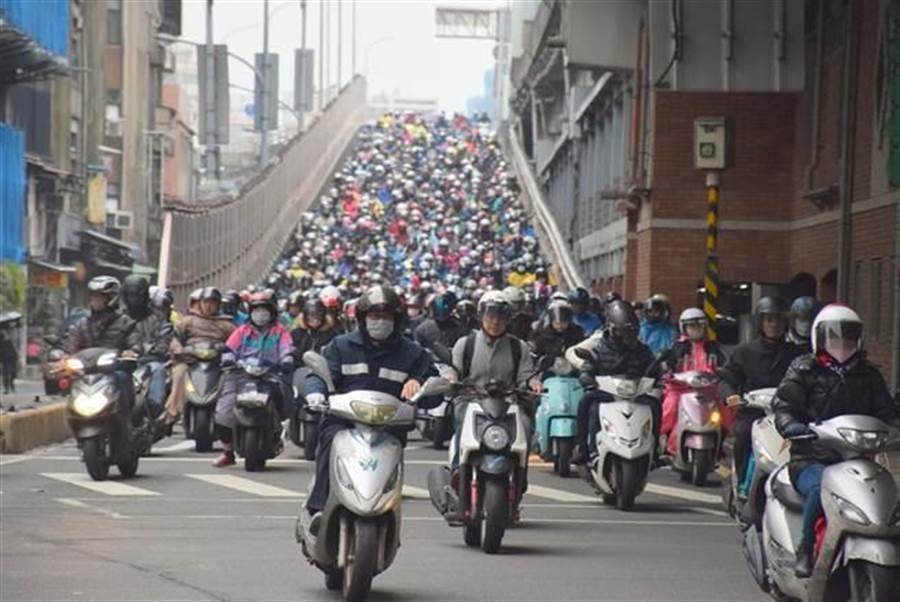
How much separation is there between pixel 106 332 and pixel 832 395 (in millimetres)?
10637

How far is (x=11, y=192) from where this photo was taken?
56656 millimetres

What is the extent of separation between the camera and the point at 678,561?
1470 centimetres

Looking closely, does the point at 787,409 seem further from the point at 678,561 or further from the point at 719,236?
the point at 719,236

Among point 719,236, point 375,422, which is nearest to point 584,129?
point 719,236

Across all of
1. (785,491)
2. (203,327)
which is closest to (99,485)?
(203,327)

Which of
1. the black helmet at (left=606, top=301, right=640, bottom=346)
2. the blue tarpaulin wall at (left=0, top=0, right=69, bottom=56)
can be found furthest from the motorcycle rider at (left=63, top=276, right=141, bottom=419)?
the blue tarpaulin wall at (left=0, top=0, right=69, bottom=56)

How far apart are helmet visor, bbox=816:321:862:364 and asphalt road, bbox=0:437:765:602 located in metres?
2.35

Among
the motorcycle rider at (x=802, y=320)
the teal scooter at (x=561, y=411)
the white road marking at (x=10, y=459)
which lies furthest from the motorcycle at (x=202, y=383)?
the motorcycle rider at (x=802, y=320)

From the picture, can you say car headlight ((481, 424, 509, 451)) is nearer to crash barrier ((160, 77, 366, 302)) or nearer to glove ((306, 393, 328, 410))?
glove ((306, 393, 328, 410))

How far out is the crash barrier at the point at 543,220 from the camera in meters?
51.4

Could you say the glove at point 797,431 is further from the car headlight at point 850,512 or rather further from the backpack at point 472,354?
the backpack at point 472,354

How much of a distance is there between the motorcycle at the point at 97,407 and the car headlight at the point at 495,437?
581 centimetres

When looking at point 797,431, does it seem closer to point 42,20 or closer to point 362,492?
point 362,492

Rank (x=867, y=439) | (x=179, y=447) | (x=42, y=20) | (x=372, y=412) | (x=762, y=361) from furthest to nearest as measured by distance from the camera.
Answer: (x=42, y=20)
(x=179, y=447)
(x=762, y=361)
(x=372, y=412)
(x=867, y=439)
